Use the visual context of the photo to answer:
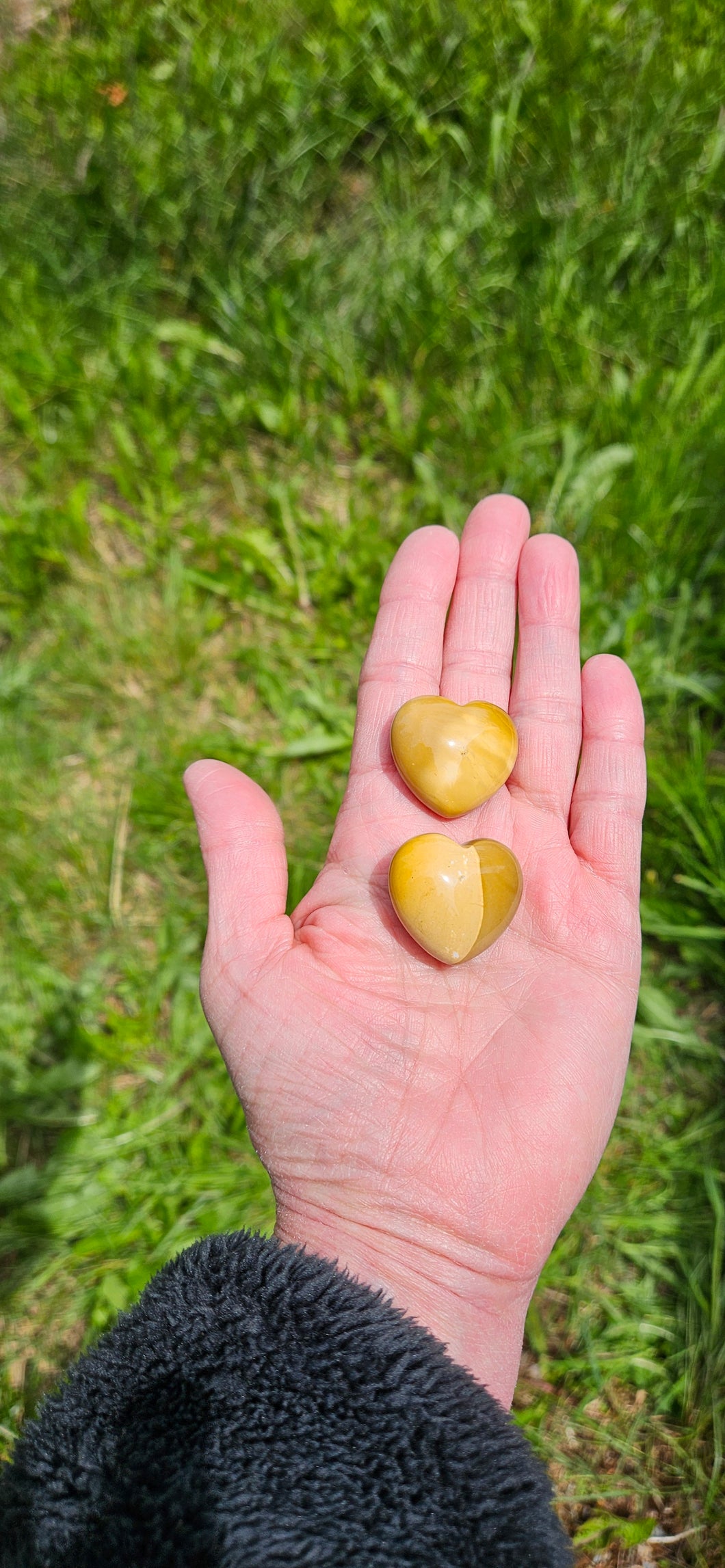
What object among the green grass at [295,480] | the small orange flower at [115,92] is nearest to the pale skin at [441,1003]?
the green grass at [295,480]

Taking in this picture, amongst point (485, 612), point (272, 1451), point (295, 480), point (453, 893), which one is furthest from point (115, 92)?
point (272, 1451)

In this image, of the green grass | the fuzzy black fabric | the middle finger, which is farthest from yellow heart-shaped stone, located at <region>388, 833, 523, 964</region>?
the green grass

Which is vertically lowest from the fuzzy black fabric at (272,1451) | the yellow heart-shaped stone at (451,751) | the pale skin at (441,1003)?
the fuzzy black fabric at (272,1451)

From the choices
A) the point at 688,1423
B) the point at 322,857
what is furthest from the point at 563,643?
the point at 688,1423

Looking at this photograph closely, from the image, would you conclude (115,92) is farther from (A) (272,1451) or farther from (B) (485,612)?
(A) (272,1451)

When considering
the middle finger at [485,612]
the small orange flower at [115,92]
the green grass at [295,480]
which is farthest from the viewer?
the small orange flower at [115,92]

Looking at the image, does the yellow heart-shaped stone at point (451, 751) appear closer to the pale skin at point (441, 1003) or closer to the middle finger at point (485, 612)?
the pale skin at point (441, 1003)
